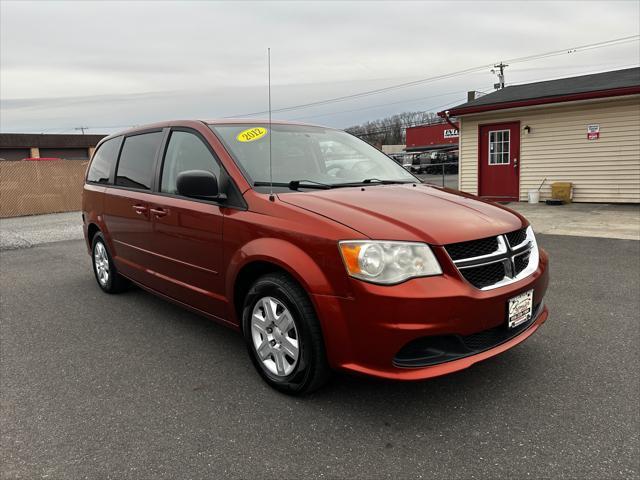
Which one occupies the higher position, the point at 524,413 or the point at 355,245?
the point at 355,245

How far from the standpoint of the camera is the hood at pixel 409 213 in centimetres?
261

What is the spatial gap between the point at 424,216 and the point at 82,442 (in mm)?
2227

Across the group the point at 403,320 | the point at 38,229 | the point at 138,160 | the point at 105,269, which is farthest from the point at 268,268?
the point at 38,229

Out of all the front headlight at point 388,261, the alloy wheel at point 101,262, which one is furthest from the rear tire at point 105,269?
the front headlight at point 388,261

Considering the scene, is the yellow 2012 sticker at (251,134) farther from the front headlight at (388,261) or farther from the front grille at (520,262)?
the front grille at (520,262)

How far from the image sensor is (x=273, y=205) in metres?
3.00

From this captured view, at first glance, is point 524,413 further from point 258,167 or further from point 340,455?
point 258,167

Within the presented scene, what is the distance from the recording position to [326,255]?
2619 millimetres

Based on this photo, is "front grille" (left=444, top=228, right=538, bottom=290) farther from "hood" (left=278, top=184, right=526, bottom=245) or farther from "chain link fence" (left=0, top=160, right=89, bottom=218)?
"chain link fence" (left=0, top=160, right=89, bottom=218)

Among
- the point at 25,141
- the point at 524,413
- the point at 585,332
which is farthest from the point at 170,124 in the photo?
the point at 25,141

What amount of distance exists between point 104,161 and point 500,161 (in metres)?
12.1

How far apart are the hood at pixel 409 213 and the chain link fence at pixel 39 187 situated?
1527cm

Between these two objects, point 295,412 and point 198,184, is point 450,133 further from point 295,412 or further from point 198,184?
point 295,412

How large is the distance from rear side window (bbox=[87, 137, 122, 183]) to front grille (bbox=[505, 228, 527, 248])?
396cm
